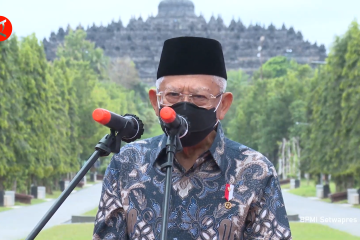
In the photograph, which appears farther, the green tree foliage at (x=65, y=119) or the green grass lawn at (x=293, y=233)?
the green tree foliage at (x=65, y=119)

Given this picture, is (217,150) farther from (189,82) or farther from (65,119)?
(65,119)

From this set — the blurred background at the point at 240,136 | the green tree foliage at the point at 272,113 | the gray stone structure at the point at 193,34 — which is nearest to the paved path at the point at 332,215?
the blurred background at the point at 240,136

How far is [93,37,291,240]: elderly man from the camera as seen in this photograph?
12.7 ft

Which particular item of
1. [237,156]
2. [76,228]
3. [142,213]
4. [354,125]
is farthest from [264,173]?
[354,125]

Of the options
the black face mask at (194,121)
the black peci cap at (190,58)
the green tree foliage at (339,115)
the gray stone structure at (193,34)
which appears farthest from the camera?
the gray stone structure at (193,34)

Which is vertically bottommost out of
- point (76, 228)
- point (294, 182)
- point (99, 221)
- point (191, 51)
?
point (294, 182)

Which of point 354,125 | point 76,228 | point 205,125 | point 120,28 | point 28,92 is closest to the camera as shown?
point 205,125

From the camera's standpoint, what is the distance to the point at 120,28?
198m

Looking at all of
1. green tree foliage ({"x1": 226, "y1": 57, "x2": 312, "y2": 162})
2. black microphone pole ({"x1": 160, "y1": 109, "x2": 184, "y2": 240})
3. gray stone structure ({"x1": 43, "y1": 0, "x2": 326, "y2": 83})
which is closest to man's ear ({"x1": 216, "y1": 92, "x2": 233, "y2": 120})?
black microphone pole ({"x1": 160, "y1": 109, "x2": 184, "y2": 240})

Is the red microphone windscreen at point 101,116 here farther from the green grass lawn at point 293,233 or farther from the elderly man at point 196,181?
the green grass lawn at point 293,233

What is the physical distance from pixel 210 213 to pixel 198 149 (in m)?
0.29

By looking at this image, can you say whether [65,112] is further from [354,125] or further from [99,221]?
[99,221]

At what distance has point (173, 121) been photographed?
3.32 m

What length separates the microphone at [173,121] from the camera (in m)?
3.28
